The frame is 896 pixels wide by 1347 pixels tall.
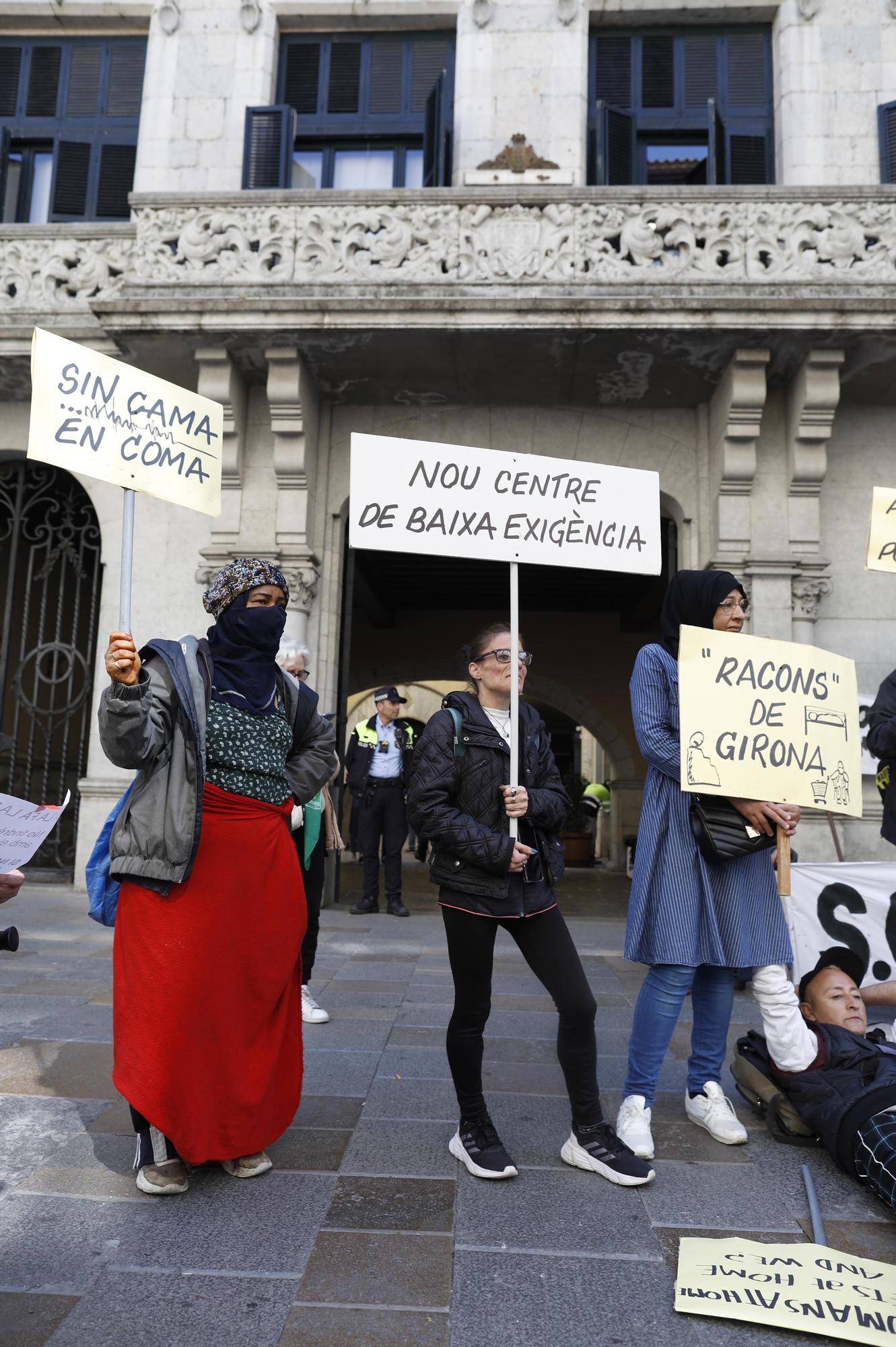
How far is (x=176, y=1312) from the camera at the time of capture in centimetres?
220

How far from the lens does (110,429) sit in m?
3.71

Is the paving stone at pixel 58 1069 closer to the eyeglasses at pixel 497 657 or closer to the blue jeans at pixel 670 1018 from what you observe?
the blue jeans at pixel 670 1018

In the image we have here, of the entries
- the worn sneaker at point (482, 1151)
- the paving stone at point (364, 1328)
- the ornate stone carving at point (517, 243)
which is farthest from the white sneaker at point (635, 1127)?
the ornate stone carving at point (517, 243)

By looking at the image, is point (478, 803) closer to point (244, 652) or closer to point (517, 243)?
point (244, 652)

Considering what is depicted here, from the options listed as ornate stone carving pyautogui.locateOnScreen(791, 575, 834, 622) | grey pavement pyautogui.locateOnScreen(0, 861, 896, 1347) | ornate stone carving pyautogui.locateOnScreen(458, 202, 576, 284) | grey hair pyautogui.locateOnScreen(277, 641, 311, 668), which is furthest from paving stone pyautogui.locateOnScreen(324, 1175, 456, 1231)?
ornate stone carving pyautogui.locateOnScreen(458, 202, 576, 284)

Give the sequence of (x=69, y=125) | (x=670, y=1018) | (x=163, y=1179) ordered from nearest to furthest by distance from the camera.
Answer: (x=163, y=1179) → (x=670, y=1018) → (x=69, y=125)

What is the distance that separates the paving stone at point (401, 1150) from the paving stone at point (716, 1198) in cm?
65

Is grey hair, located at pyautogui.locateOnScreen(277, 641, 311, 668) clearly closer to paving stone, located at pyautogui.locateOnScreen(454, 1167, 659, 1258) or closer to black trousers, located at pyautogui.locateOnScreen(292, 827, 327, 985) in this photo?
black trousers, located at pyautogui.locateOnScreen(292, 827, 327, 985)

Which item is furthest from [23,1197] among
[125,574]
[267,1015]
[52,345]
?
[52,345]

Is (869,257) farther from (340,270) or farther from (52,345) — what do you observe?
(52,345)

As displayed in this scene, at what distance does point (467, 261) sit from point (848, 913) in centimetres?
615

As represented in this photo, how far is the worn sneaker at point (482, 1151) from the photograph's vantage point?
2.97 metres

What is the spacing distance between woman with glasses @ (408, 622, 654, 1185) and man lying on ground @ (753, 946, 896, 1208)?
0.65 metres

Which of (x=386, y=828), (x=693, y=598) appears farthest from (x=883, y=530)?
(x=386, y=828)
